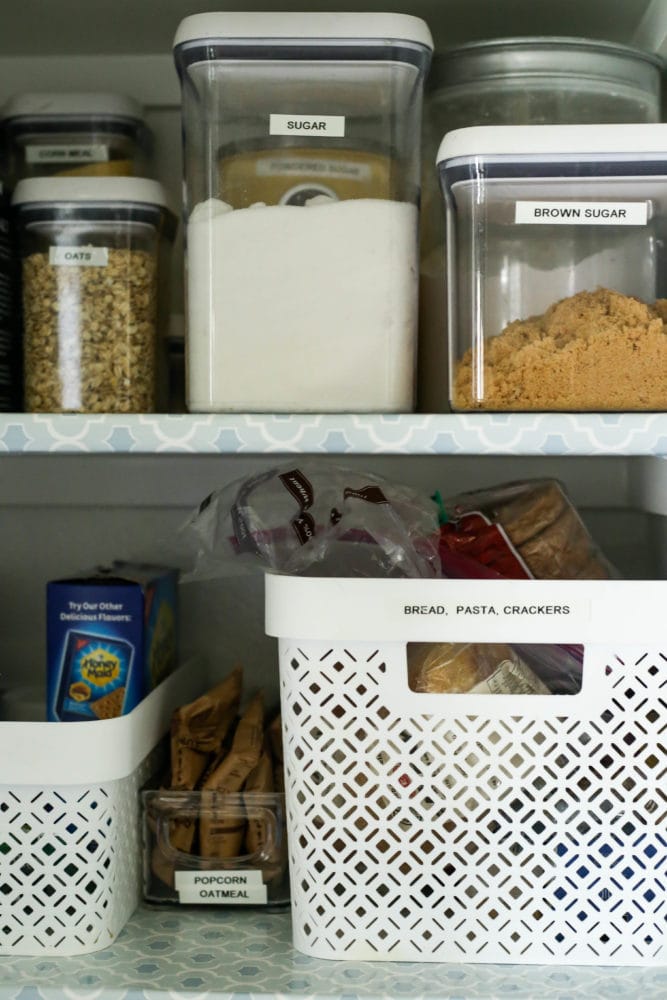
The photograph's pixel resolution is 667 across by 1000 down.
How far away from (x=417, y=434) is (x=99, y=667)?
35cm

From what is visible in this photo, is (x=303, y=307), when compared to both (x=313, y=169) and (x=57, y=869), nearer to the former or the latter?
(x=313, y=169)

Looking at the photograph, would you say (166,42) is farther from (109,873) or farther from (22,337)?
(109,873)

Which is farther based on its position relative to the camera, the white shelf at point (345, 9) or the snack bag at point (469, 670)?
the white shelf at point (345, 9)

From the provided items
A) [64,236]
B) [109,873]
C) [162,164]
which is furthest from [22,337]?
[109,873]

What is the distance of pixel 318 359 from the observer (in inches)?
32.0

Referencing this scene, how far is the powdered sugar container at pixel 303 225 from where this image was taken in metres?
0.81

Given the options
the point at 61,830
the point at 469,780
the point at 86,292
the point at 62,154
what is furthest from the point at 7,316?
the point at 469,780

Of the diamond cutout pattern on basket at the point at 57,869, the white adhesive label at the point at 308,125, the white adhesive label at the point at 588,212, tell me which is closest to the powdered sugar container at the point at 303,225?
the white adhesive label at the point at 308,125

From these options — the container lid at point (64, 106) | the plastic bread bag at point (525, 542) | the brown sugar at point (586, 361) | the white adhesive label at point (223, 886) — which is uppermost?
the container lid at point (64, 106)

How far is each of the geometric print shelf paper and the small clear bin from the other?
0.07m

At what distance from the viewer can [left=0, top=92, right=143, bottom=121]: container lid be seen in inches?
39.4

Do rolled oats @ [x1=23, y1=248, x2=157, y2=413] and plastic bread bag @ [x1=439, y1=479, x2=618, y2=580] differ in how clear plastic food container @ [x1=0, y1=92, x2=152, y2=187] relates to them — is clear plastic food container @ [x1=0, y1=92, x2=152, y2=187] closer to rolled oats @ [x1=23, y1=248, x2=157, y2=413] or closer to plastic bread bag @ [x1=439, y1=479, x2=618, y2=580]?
rolled oats @ [x1=23, y1=248, x2=157, y2=413]

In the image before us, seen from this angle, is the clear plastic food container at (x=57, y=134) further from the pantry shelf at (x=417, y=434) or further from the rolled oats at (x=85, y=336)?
the pantry shelf at (x=417, y=434)

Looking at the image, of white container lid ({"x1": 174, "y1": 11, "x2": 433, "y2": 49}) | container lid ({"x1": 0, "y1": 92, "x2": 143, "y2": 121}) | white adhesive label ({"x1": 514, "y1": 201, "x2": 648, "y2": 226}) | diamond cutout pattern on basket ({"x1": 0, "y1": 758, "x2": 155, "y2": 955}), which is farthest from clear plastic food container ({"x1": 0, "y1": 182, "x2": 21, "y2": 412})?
white adhesive label ({"x1": 514, "y1": 201, "x2": 648, "y2": 226})
